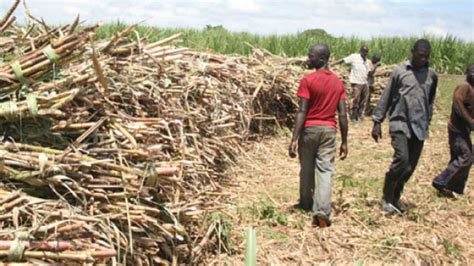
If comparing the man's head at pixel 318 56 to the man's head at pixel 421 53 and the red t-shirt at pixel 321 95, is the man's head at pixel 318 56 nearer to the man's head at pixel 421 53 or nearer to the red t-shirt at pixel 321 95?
the red t-shirt at pixel 321 95

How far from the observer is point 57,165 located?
326 cm

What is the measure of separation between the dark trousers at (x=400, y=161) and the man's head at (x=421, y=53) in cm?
71

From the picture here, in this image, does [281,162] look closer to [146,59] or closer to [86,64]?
[146,59]

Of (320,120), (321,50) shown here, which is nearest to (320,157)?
(320,120)

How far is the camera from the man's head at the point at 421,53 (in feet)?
17.1

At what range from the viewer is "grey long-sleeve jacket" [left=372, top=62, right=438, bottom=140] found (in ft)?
17.3

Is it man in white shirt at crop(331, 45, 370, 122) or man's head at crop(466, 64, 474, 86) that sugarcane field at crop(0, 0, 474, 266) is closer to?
man's head at crop(466, 64, 474, 86)

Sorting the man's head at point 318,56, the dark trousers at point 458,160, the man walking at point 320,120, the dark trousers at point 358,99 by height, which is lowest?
the dark trousers at point 358,99

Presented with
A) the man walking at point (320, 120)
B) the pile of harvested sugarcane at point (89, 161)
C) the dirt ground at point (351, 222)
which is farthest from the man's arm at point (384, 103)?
the pile of harvested sugarcane at point (89, 161)

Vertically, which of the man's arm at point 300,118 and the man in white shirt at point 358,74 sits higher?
the man's arm at point 300,118

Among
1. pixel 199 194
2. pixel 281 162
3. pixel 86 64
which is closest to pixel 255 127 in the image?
pixel 281 162

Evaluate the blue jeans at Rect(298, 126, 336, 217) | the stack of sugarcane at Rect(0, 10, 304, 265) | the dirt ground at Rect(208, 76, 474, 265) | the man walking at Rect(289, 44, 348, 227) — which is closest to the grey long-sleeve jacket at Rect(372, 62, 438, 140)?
the man walking at Rect(289, 44, 348, 227)

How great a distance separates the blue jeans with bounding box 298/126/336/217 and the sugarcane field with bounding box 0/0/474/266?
14 mm

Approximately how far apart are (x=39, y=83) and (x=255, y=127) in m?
6.26
